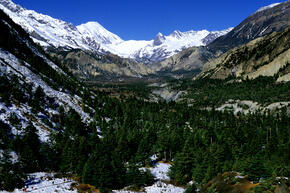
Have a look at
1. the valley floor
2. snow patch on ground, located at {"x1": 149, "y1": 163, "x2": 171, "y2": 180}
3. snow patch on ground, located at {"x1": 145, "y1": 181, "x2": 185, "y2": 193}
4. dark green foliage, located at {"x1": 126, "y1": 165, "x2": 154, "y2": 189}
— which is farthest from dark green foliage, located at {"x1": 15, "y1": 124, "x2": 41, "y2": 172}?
snow patch on ground, located at {"x1": 149, "y1": 163, "x2": 171, "y2": 180}

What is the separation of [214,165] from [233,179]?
23.8m

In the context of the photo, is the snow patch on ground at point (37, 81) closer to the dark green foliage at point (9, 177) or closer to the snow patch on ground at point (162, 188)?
the dark green foliage at point (9, 177)

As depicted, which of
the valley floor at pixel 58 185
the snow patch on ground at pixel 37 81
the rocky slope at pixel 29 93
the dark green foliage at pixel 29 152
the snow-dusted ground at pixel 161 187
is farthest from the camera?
the snow patch on ground at pixel 37 81

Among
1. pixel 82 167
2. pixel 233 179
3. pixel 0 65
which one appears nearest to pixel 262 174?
pixel 233 179

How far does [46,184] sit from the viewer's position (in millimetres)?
57281

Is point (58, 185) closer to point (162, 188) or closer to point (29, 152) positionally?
point (29, 152)

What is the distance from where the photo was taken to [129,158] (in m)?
90.9

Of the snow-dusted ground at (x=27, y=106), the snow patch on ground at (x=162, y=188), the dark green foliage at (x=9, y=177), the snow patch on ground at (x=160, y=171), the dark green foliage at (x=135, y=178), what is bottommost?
the snow patch on ground at (x=162, y=188)

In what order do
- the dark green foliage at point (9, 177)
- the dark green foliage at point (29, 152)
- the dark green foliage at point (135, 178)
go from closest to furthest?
1. the dark green foliage at point (9, 177)
2. the dark green foliage at point (135, 178)
3. the dark green foliage at point (29, 152)

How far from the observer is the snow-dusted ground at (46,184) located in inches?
2122

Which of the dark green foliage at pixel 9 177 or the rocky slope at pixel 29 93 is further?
the rocky slope at pixel 29 93

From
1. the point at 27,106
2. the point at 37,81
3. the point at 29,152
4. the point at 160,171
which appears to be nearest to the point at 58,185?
the point at 29,152

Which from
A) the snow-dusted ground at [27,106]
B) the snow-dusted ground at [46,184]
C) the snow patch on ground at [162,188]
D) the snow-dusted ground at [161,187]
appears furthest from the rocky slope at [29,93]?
the snow patch on ground at [162,188]

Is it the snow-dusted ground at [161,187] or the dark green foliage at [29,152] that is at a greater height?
the dark green foliage at [29,152]
